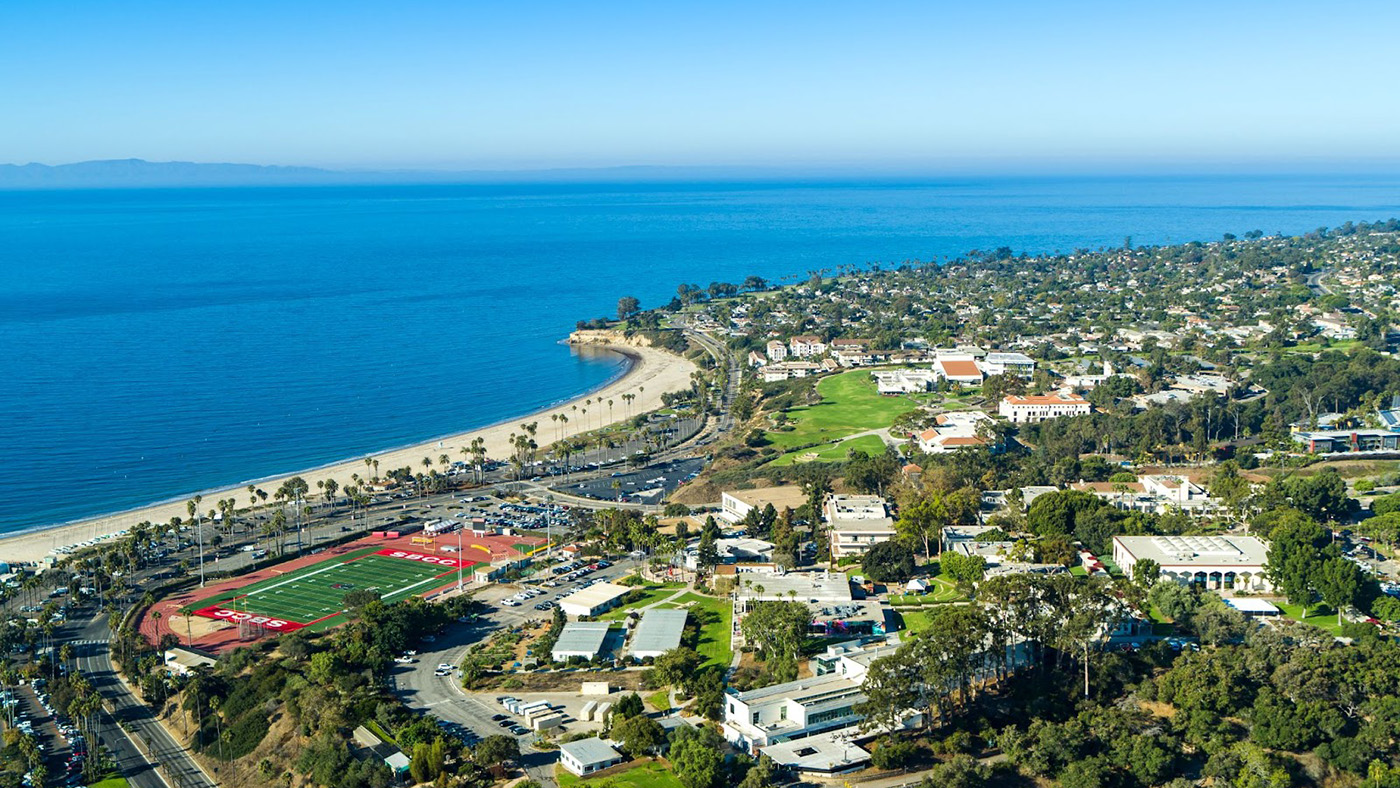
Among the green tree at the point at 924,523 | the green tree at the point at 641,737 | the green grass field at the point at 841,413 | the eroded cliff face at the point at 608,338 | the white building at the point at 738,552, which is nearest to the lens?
the green tree at the point at 641,737

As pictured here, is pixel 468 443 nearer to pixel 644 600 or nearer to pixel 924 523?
pixel 644 600

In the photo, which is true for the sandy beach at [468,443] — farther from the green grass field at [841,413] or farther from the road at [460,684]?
the road at [460,684]

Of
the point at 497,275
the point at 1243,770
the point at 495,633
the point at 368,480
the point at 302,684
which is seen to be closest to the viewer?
the point at 1243,770

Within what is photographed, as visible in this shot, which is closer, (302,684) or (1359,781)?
(1359,781)

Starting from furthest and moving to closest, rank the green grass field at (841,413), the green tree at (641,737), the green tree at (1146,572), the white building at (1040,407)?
the white building at (1040,407) < the green grass field at (841,413) < the green tree at (1146,572) < the green tree at (641,737)

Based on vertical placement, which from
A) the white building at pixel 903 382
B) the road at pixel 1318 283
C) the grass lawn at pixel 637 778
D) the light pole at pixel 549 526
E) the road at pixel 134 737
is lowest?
the road at pixel 134 737

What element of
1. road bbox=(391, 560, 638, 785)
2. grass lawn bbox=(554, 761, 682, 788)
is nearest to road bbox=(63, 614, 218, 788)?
road bbox=(391, 560, 638, 785)

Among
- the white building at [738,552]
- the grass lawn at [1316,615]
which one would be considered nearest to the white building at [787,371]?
the white building at [738,552]

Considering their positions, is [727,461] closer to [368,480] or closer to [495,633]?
[368,480]

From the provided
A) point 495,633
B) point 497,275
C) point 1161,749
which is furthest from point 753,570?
→ point 497,275
